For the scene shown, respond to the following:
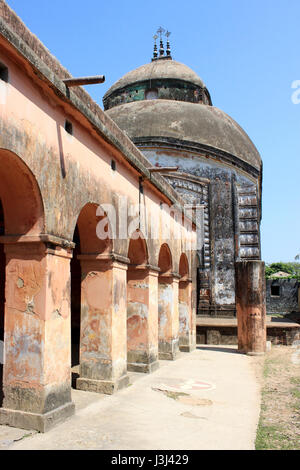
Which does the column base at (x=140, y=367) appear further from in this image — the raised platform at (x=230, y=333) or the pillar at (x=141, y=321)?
the raised platform at (x=230, y=333)

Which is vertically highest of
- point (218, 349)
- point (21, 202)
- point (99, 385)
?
point (21, 202)

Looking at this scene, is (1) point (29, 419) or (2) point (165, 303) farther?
(2) point (165, 303)

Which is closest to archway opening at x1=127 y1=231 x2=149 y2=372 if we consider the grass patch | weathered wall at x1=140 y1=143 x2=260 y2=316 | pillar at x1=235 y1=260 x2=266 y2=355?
the grass patch

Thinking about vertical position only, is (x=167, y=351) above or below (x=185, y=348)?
above

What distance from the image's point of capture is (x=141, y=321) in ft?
Answer: 27.2

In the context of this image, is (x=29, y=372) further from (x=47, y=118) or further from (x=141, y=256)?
(x=141, y=256)

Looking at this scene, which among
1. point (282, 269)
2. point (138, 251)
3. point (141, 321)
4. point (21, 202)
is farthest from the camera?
point (282, 269)

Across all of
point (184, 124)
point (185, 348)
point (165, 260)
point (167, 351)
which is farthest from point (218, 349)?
point (184, 124)

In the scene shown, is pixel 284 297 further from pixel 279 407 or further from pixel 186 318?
pixel 279 407

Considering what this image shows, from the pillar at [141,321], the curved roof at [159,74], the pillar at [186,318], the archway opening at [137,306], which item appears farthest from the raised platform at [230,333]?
the curved roof at [159,74]

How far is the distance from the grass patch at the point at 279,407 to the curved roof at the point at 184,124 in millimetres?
9512

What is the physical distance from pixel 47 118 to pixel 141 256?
4042 millimetres

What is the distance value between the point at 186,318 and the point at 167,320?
1842 mm

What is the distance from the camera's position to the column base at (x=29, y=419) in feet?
14.6
